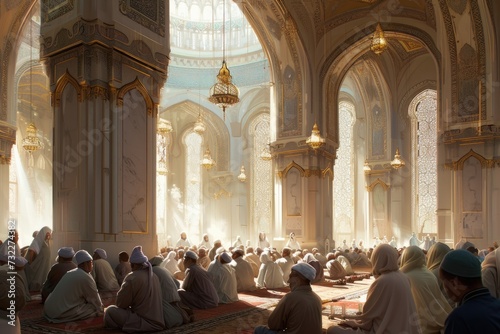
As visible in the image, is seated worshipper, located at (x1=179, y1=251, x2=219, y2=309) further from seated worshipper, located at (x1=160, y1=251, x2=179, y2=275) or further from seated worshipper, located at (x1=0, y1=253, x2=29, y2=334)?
seated worshipper, located at (x1=0, y1=253, x2=29, y2=334)

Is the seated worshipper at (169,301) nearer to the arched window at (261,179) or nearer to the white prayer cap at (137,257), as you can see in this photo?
the white prayer cap at (137,257)

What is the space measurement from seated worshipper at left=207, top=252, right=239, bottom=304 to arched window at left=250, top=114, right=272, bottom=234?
1196cm

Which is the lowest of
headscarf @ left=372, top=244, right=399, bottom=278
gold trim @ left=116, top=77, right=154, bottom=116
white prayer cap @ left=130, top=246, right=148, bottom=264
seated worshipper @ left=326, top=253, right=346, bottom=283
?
seated worshipper @ left=326, top=253, right=346, bottom=283

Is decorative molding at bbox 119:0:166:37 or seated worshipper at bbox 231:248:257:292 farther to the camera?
seated worshipper at bbox 231:248:257:292

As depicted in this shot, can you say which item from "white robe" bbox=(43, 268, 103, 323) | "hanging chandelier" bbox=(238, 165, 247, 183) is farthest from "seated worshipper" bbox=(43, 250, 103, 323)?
"hanging chandelier" bbox=(238, 165, 247, 183)

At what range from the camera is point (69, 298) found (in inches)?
183

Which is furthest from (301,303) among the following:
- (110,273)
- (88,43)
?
(88,43)

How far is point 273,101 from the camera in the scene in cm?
1273

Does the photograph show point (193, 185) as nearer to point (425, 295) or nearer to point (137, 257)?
point (137, 257)

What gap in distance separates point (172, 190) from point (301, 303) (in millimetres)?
16814

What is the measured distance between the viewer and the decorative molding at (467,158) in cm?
1001

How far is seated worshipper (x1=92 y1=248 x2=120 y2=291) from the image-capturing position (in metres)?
5.95

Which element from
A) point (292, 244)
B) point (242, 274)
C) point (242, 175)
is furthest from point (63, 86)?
point (242, 175)

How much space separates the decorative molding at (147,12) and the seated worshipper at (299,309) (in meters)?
4.49
